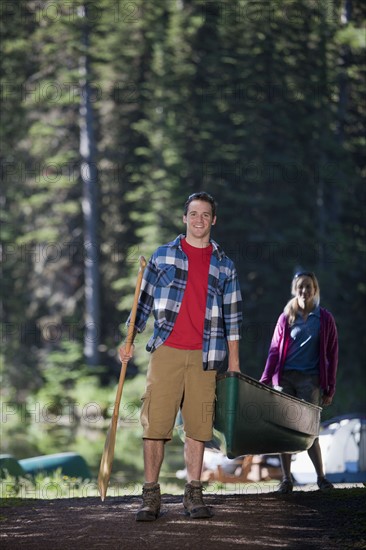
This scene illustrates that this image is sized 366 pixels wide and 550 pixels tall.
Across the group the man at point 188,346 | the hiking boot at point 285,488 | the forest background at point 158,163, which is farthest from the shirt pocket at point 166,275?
the forest background at point 158,163

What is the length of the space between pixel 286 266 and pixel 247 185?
9.04ft

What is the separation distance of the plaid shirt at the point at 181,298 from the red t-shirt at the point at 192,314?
0.10 ft

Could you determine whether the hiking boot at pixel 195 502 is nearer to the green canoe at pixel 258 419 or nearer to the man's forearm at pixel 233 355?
the green canoe at pixel 258 419

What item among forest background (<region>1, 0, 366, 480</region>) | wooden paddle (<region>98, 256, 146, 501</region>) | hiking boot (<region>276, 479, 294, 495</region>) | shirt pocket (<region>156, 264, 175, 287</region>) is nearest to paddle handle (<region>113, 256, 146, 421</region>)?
wooden paddle (<region>98, 256, 146, 501</region>)

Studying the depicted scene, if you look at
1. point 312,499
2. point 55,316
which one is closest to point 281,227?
point 55,316

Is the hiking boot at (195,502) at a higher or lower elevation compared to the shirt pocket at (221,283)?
lower

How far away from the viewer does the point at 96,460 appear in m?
20.5

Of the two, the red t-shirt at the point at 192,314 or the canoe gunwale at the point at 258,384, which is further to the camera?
the canoe gunwale at the point at 258,384

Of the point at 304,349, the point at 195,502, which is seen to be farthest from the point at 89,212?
the point at 195,502

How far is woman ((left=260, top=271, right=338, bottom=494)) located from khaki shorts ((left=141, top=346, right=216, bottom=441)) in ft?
5.57

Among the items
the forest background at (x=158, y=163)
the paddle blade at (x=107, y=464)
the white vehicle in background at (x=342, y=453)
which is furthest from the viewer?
the forest background at (x=158, y=163)

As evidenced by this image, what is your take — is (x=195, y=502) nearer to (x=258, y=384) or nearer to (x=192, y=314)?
(x=258, y=384)

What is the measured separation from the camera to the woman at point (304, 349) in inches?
325

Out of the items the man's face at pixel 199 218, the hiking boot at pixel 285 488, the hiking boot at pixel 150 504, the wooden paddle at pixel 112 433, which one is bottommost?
the hiking boot at pixel 285 488
